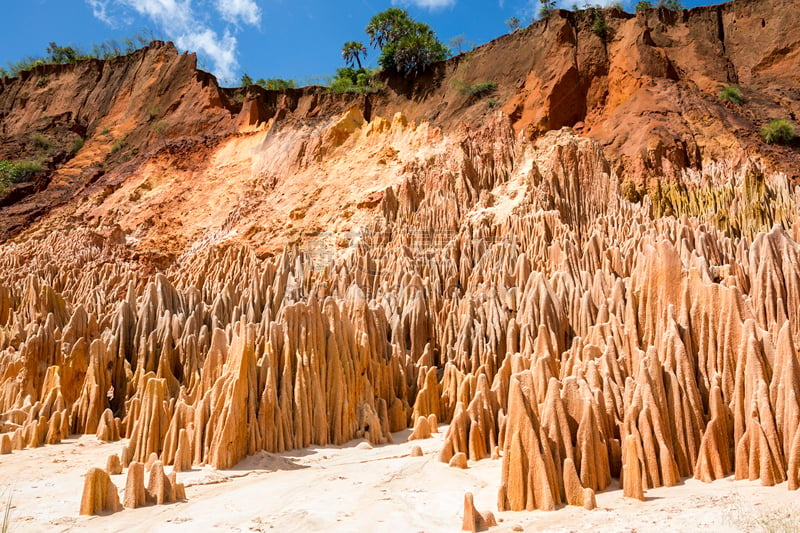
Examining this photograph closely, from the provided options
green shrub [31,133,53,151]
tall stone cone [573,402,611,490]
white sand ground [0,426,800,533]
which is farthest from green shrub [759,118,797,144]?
green shrub [31,133,53,151]

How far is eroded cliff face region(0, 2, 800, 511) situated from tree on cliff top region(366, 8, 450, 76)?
1.36 m

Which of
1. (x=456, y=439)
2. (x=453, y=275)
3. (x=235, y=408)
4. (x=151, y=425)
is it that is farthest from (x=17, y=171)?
(x=456, y=439)

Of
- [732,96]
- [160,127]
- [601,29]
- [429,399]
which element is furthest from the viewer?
[160,127]

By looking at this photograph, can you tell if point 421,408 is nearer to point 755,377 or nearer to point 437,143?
point 755,377

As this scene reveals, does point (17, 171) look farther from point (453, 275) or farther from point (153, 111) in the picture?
point (453, 275)

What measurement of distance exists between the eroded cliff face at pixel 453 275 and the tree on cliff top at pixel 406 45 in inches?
53.4

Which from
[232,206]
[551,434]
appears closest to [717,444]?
[551,434]

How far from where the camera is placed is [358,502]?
24.2 ft

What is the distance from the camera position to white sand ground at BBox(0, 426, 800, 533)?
577 cm

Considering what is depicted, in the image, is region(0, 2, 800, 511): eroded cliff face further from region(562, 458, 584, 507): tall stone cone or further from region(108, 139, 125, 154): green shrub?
region(108, 139, 125, 154): green shrub

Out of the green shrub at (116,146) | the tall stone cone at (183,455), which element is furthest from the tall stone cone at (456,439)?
the green shrub at (116,146)

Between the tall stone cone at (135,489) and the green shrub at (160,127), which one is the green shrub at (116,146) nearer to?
the green shrub at (160,127)

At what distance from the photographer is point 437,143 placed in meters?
23.8

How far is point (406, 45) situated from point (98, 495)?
2724cm
